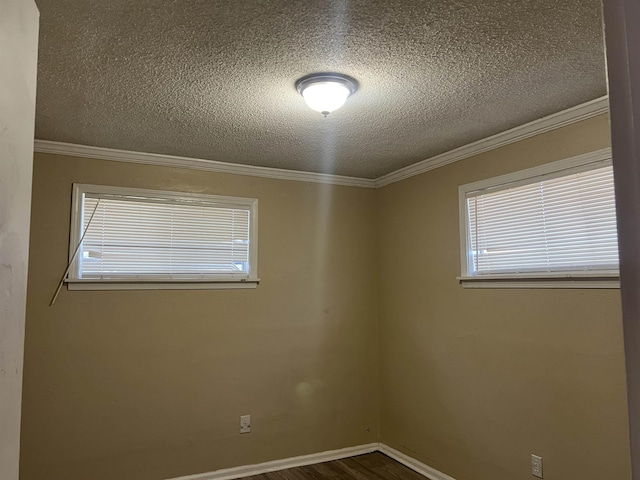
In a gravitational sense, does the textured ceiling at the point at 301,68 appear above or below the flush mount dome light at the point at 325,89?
above

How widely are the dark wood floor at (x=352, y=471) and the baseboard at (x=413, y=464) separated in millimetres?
41

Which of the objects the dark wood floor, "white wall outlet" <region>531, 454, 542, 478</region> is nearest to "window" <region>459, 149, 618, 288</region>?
"white wall outlet" <region>531, 454, 542, 478</region>

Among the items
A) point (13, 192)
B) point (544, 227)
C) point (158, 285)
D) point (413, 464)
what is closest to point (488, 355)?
point (544, 227)

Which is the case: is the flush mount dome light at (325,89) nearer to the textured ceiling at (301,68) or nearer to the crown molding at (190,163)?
the textured ceiling at (301,68)

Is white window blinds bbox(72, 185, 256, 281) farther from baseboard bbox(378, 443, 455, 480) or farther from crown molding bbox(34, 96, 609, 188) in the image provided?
baseboard bbox(378, 443, 455, 480)

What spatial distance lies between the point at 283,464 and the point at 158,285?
174 centimetres

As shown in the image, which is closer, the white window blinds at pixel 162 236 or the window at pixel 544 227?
the window at pixel 544 227

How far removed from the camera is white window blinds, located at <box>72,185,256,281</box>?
3.42 metres

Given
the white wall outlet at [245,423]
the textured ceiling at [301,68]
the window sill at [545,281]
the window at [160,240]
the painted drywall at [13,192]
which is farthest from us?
the white wall outlet at [245,423]

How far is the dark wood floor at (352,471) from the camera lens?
3.66 meters

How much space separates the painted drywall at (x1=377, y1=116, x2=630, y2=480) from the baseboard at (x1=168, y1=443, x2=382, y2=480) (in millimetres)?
268

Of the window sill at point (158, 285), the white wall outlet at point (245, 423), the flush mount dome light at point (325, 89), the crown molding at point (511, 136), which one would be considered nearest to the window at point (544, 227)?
the crown molding at point (511, 136)

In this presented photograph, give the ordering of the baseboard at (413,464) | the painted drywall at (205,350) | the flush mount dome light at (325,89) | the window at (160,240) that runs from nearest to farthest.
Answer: the flush mount dome light at (325,89)
the painted drywall at (205,350)
the window at (160,240)
the baseboard at (413,464)

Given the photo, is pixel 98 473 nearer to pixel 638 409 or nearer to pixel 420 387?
pixel 420 387
